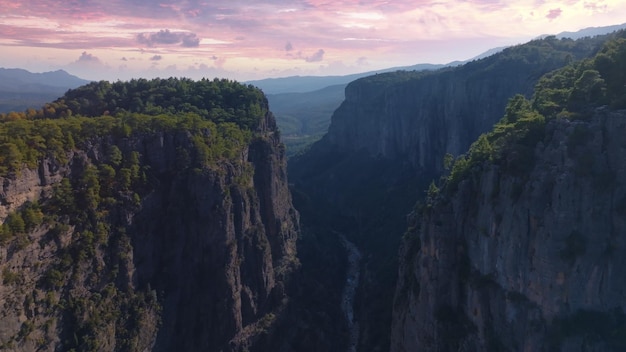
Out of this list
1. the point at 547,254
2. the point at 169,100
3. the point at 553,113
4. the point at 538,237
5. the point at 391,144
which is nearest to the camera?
the point at 547,254

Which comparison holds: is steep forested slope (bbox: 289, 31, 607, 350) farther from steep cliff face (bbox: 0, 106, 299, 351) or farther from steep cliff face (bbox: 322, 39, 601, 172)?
steep cliff face (bbox: 0, 106, 299, 351)

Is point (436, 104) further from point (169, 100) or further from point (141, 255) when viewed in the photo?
point (141, 255)

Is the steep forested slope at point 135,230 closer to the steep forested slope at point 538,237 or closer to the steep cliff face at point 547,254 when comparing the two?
the steep forested slope at point 538,237

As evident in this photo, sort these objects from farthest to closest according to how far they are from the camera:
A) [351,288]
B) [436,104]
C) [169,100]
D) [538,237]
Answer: [436,104] < [351,288] < [169,100] < [538,237]

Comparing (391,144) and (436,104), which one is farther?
(391,144)

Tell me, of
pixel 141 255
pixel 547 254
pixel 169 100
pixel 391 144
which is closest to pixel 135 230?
pixel 141 255

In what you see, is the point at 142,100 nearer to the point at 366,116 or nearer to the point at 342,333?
the point at 342,333

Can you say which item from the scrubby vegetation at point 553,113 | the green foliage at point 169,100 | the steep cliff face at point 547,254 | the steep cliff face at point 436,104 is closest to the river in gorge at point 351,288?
the steep cliff face at point 547,254
